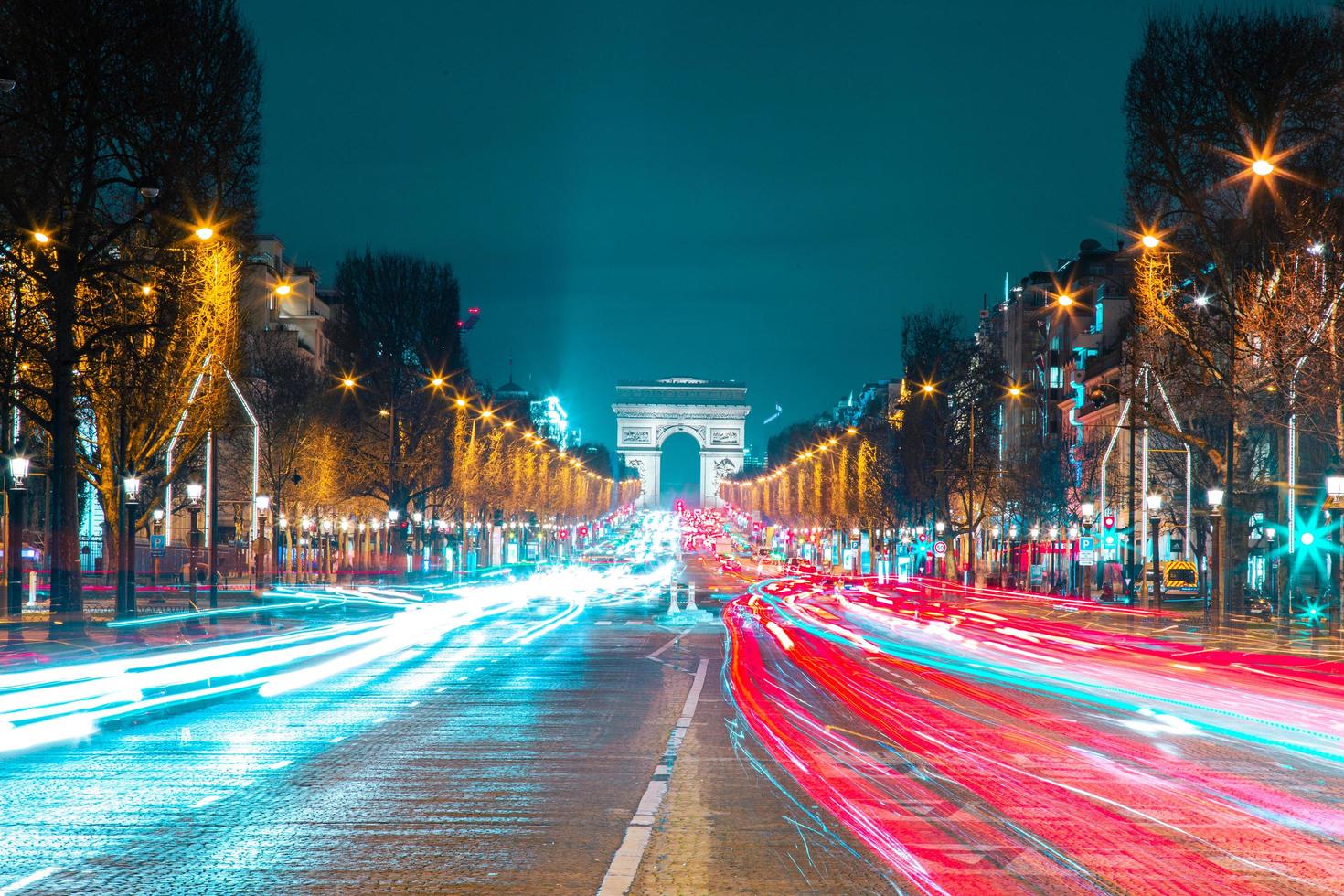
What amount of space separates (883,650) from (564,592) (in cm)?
3479

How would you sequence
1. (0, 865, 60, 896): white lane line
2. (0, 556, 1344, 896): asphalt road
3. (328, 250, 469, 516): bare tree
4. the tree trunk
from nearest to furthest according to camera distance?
(0, 865, 60, 896): white lane line < (0, 556, 1344, 896): asphalt road < the tree trunk < (328, 250, 469, 516): bare tree

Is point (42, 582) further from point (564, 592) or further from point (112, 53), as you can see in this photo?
point (112, 53)

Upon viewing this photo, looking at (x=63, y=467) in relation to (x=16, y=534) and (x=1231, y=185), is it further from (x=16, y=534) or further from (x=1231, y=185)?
(x=1231, y=185)

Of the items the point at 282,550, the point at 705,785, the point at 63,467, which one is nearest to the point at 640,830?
the point at 705,785

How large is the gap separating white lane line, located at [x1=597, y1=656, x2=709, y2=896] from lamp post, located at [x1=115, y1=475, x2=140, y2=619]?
21317mm

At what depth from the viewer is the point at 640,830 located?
10.1 meters

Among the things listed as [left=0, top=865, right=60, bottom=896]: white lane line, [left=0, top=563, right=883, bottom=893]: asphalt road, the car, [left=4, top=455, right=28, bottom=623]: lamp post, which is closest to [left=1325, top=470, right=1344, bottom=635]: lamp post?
the car

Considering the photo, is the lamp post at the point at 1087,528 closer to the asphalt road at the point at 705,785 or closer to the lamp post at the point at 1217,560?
the lamp post at the point at 1217,560

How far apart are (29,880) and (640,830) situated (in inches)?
143

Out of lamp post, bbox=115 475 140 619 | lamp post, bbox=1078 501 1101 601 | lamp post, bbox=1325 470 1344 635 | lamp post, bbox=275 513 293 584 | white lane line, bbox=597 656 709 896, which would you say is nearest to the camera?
white lane line, bbox=597 656 709 896

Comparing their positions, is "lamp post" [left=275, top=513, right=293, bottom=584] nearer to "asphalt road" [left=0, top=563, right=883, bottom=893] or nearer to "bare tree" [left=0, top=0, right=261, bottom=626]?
"bare tree" [left=0, top=0, right=261, bottom=626]

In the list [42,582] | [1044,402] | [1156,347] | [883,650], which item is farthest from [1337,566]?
[1044,402]

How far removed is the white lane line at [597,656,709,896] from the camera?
8.40 meters

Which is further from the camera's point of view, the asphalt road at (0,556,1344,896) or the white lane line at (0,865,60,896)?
the asphalt road at (0,556,1344,896)
